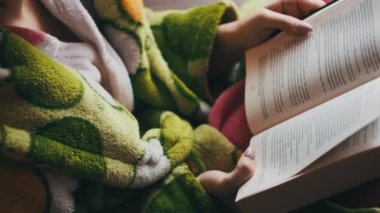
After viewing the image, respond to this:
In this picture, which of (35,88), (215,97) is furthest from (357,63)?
(35,88)

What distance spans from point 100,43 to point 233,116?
0.22m

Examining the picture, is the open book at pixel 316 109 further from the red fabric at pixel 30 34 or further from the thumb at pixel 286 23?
the red fabric at pixel 30 34

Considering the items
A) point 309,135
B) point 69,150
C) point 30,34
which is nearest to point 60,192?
point 69,150

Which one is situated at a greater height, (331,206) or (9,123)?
(9,123)

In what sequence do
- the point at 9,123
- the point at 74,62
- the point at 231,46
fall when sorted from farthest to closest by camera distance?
the point at 231,46 < the point at 74,62 < the point at 9,123

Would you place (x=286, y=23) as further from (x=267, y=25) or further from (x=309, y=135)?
(x=309, y=135)

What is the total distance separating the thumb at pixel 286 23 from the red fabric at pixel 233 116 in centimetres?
10

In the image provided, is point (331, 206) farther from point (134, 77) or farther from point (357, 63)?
point (134, 77)

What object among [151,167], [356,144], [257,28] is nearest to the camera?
[356,144]

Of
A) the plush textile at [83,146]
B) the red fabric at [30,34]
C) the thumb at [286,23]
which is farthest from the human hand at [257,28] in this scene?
the red fabric at [30,34]

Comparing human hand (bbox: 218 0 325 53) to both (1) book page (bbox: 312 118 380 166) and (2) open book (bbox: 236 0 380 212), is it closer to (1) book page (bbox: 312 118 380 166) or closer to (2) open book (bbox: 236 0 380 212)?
(2) open book (bbox: 236 0 380 212)

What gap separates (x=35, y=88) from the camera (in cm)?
60

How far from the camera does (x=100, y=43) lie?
73 cm

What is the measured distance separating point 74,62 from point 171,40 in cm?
19
